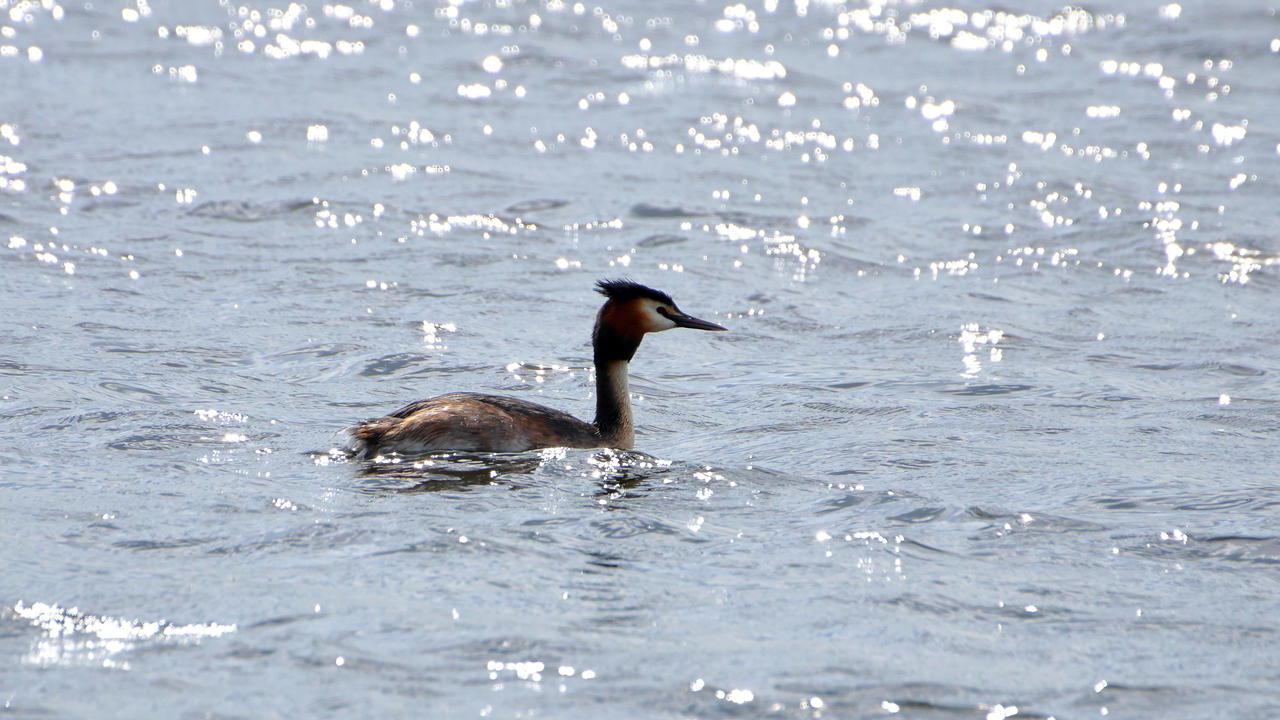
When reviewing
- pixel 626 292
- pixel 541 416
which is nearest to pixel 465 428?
pixel 541 416

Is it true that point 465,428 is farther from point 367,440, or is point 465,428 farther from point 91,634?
point 91,634

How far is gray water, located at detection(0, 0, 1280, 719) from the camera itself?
581 cm

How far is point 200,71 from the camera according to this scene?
67.6ft

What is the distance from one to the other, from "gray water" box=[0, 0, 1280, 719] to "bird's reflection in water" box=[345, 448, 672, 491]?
4 centimetres

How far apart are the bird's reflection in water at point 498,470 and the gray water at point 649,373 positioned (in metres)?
0.04

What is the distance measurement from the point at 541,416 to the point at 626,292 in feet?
2.72

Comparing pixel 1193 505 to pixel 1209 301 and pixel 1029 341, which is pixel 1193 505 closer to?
pixel 1029 341

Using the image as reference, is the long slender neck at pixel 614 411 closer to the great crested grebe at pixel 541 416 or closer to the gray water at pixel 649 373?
the great crested grebe at pixel 541 416

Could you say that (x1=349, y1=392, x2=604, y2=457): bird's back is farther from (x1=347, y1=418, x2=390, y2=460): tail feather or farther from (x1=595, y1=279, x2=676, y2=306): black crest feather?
(x1=595, y1=279, x2=676, y2=306): black crest feather

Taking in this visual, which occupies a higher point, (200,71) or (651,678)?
(200,71)

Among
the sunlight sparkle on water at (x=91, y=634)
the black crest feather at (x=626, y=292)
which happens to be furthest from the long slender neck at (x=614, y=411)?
the sunlight sparkle on water at (x=91, y=634)

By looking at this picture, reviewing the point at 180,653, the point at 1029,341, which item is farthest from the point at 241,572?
the point at 1029,341

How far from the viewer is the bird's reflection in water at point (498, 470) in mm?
7777

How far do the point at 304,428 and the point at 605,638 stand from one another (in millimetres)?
3366
